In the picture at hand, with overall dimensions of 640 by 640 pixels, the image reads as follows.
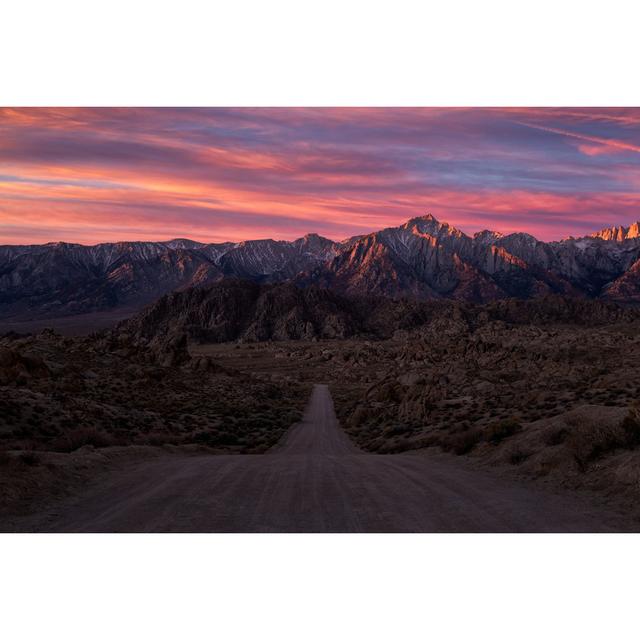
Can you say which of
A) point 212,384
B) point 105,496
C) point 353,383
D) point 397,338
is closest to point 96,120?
point 105,496

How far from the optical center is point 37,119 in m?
16.9

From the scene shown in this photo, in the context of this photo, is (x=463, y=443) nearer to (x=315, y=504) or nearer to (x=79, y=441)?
(x=315, y=504)

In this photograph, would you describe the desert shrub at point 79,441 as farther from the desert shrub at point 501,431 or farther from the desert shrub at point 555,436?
the desert shrub at point 555,436

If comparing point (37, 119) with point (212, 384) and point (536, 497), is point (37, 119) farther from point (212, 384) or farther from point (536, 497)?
point (212, 384)

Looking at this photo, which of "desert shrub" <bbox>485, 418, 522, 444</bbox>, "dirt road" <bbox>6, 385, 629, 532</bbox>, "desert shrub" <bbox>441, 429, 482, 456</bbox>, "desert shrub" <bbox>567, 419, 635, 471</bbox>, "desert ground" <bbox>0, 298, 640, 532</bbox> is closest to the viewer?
"dirt road" <bbox>6, 385, 629, 532</bbox>

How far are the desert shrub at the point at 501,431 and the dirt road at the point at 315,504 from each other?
Result: 437 centimetres

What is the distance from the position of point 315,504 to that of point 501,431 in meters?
10.7

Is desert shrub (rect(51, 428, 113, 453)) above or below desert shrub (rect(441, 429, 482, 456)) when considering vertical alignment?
below

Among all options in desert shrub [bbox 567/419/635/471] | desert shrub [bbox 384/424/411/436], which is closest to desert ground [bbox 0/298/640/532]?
desert shrub [bbox 567/419/635/471]

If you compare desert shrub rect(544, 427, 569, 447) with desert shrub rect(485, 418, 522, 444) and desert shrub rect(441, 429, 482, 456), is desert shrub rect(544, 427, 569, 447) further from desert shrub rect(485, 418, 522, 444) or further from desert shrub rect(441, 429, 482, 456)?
desert shrub rect(441, 429, 482, 456)

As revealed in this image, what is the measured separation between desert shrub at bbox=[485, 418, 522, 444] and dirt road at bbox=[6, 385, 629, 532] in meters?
4.37

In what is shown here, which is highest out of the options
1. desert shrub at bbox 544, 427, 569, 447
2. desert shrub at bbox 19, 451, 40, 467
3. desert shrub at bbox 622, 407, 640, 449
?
desert shrub at bbox 622, 407, 640, 449

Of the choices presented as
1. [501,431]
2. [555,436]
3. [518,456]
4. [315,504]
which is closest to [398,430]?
[501,431]

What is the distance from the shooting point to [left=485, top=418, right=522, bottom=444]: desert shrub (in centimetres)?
1894
